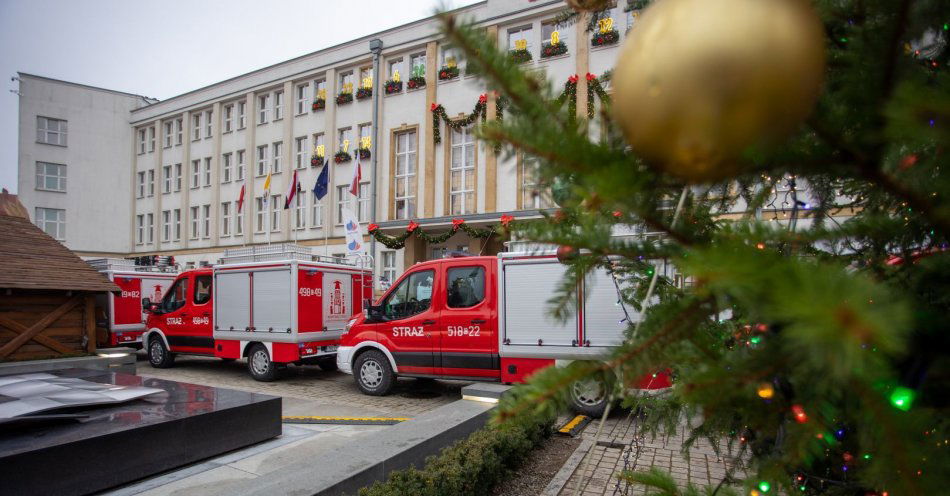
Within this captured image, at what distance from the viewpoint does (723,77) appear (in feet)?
2.00

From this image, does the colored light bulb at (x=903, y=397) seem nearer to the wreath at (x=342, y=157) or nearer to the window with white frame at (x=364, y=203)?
the window with white frame at (x=364, y=203)

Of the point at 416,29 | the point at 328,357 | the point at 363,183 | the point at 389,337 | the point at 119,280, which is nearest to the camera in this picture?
the point at 389,337

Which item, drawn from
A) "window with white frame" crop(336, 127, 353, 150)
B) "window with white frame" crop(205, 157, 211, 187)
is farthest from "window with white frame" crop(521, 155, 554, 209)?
"window with white frame" crop(205, 157, 211, 187)

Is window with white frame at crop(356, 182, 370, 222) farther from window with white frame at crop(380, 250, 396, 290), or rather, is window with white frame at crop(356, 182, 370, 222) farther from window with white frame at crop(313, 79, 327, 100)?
window with white frame at crop(313, 79, 327, 100)

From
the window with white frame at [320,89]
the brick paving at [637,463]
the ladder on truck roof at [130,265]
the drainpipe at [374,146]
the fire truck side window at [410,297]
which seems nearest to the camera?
the brick paving at [637,463]

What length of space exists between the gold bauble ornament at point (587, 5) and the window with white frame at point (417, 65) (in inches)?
929

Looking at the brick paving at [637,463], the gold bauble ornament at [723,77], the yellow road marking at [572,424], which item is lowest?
the yellow road marking at [572,424]

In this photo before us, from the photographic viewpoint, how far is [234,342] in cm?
1155

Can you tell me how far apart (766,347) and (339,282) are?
11.5 m

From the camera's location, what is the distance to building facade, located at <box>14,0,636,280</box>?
21.9m

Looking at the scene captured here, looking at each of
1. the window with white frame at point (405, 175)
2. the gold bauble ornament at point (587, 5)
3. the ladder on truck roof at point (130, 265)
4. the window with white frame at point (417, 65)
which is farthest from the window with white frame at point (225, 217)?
the gold bauble ornament at point (587, 5)

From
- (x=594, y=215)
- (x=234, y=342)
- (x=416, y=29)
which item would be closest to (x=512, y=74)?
(x=594, y=215)

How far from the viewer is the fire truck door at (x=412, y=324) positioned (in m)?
8.77

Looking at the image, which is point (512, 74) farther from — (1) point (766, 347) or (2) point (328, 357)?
(2) point (328, 357)
